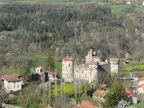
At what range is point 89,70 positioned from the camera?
41.5 metres

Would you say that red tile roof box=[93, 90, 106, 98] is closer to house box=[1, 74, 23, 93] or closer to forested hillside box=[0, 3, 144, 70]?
house box=[1, 74, 23, 93]

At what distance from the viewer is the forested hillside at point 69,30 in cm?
6675

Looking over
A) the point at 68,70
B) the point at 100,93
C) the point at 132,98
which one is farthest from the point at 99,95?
the point at 68,70

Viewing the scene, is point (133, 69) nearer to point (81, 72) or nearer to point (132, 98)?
point (81, 72)

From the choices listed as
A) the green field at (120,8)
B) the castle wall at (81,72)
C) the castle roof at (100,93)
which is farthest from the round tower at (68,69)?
the green field at (120,8)

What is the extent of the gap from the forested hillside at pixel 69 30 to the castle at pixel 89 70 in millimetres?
13486

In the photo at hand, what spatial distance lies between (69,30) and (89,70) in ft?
124

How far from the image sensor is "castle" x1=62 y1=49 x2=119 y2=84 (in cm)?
4112

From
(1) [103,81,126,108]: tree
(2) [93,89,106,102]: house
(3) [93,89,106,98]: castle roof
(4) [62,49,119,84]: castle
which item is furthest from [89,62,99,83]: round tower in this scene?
(1) [103,81,126,108]: tree

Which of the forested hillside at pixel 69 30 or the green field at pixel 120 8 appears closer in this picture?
the forested hillside at pixel 69 30

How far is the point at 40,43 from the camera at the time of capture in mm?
68750

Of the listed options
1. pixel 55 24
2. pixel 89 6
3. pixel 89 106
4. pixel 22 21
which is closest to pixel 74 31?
pixel 55 24

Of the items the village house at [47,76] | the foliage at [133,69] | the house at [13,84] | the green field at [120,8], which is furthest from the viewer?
the green field at [120,8]

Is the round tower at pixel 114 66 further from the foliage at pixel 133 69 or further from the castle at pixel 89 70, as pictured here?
the foliage at pixel 133 69
